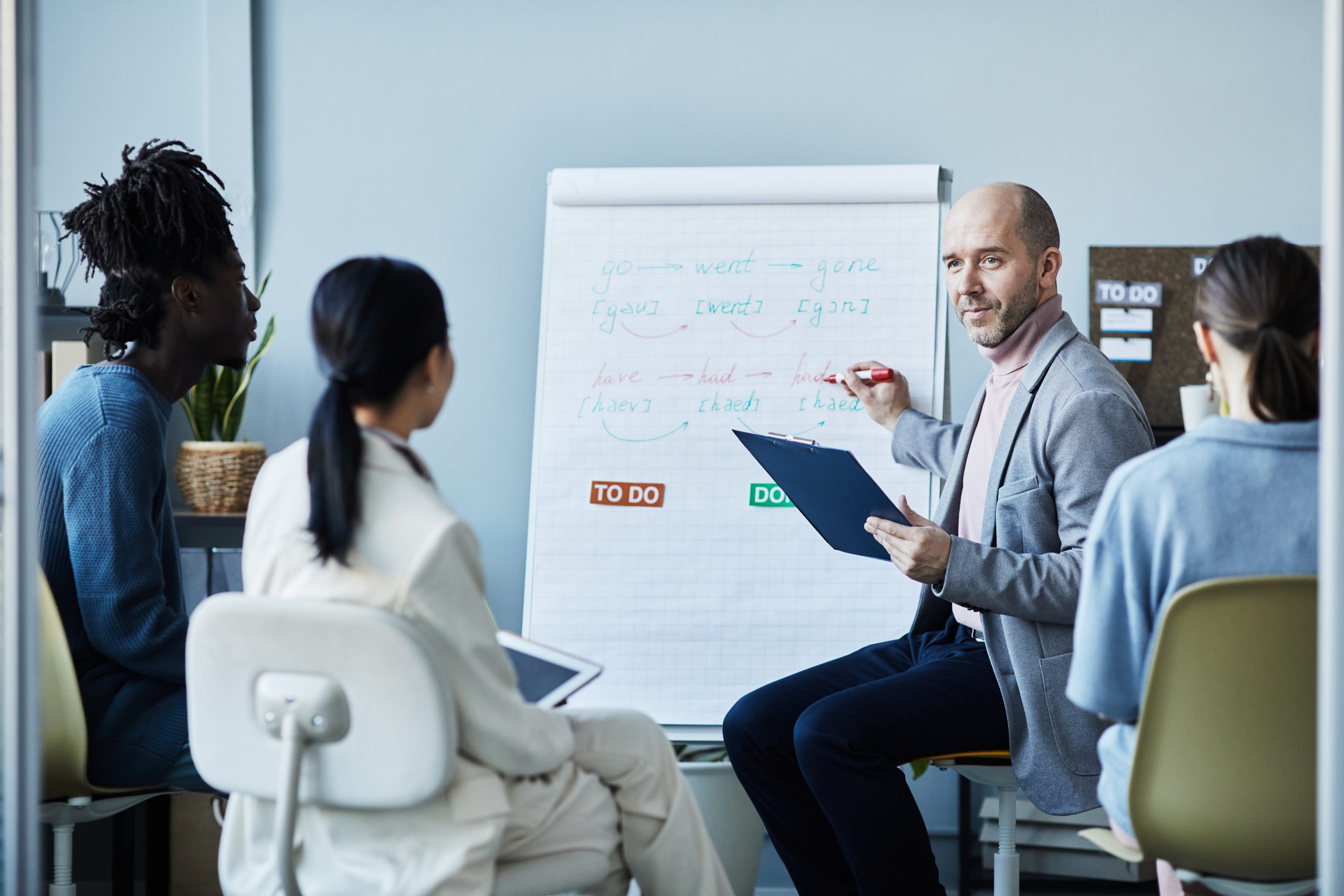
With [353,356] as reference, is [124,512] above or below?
below

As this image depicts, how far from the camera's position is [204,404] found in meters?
2.62

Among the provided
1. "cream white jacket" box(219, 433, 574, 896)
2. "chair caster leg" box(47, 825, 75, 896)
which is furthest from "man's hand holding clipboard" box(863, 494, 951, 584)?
"chair caster leg" box(47, 825, 75, 896)

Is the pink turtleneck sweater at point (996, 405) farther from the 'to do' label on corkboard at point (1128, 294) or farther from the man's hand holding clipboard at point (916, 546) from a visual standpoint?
the 'to do' label on corkboard at point (1128, 294)

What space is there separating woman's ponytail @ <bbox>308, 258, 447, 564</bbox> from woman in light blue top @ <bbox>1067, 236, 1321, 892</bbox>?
84 cm

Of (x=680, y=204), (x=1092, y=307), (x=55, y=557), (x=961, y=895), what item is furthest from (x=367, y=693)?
(x=1092, y=307)

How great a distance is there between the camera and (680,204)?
2.39m

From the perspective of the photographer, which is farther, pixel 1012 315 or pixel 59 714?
pixel 1012 315

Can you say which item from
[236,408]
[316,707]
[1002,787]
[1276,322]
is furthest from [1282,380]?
[236,408]

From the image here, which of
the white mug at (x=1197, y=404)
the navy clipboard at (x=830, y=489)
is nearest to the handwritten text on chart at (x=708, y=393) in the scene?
the navy clipboard at (x=830, y=489)

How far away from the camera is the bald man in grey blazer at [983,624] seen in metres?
1.78

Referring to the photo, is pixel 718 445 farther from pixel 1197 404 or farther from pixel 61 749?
pixel 61 749

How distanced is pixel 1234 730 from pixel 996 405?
94cm

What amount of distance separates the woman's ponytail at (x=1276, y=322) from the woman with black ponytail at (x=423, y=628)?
0.86 meters

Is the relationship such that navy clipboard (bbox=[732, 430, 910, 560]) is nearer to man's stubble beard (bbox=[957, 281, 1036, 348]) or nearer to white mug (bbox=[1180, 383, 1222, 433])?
man's stubble beard (bbox=[957, 281, 1036, 348])
